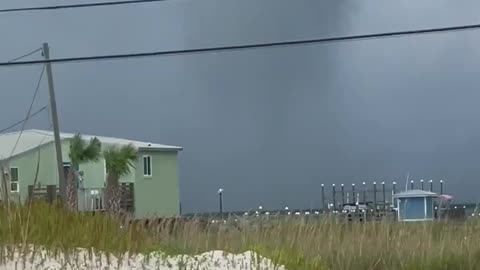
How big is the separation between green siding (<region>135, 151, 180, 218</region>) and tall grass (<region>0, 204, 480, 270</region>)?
3995 cm

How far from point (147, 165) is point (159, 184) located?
1.44m

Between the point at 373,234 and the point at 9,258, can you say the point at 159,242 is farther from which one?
the point at 373,234

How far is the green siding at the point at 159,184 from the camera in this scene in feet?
186

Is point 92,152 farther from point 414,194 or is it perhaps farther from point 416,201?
point 416,201

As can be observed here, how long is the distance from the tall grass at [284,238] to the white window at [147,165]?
4086cm

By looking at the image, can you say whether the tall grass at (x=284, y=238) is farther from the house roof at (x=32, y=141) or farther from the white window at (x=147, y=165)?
the white window at (x=147, y=165)

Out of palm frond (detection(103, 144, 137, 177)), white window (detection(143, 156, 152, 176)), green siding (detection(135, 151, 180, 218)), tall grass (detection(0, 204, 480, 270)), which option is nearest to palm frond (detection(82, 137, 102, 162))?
palm frond (detection(103, 144, 137, 177))

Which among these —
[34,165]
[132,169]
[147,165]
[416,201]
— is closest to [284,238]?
[416,201]

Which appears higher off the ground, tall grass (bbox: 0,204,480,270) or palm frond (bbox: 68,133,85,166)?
palm frond (bbox: 68,133,85,166)

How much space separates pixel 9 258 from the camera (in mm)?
9703

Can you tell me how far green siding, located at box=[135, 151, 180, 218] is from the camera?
56.6 meters

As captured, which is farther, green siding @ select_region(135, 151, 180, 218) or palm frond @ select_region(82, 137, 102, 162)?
green siding @ select_region(135, 151, 180, 218)

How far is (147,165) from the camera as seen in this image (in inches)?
2276

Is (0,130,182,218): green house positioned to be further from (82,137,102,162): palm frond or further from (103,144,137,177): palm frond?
(103,144,137,177): palm frond
